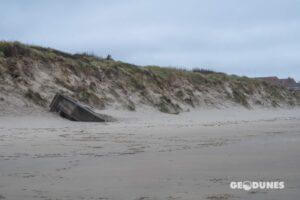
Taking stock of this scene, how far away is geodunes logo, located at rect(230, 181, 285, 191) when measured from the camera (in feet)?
14.1

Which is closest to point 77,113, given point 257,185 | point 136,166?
point 136,166

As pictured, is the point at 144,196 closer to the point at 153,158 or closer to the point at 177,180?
the point at 177,180

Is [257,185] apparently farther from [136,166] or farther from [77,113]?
[77,113]

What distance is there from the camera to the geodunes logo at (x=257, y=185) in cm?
430

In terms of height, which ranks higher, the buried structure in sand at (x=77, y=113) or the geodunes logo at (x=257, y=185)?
the buried structure in sand at (x=77, y=113)

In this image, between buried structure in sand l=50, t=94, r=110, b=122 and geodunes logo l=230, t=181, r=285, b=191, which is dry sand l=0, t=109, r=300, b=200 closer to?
geodunes logo l=230, t=181, r=285, b=191

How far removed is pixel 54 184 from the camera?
15.7 feet

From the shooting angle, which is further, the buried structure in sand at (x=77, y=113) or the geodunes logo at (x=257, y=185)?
the buried structure in sand at (x=77, y=113)

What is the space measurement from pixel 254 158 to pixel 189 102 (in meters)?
16.2

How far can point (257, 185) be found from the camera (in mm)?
4426

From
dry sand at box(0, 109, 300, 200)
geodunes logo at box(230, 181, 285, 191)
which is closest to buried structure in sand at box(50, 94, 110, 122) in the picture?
dry sand at box(0, 109, 300, 200)

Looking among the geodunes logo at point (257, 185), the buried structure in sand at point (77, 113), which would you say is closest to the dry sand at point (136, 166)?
the geodunes logo at point (257, 185)

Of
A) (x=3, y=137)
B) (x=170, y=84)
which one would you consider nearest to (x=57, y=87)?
(x=3, y=137)

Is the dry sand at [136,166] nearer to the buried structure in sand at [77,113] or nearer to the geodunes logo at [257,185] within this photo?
the geodunes logo at [257,185]
